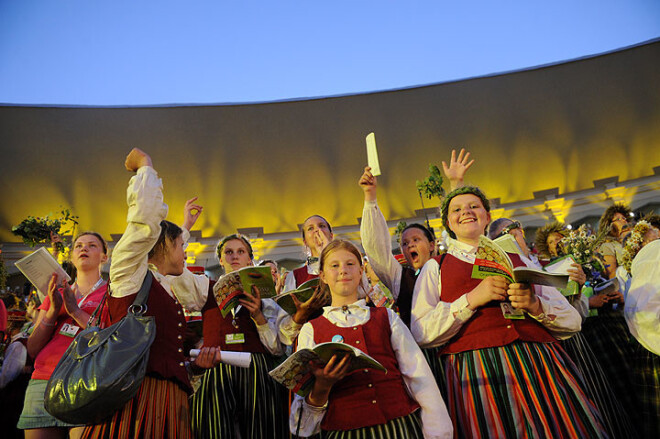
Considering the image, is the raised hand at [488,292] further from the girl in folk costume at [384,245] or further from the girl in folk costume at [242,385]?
the girl in folk costume at [242,385]

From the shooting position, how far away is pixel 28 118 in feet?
40.7

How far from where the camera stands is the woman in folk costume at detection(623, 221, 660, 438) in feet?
7.91

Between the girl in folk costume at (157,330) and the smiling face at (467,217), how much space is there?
145 centimetres

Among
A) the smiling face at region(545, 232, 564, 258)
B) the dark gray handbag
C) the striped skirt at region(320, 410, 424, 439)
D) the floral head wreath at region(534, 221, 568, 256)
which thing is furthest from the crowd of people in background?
the floral head wreath at region(534, 221, 568, 256)

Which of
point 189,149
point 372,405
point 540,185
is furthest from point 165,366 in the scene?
point 540,185

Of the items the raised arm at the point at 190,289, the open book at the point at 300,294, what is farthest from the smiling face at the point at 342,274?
the raised arm at the point at 190,289

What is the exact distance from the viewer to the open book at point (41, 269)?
240cm

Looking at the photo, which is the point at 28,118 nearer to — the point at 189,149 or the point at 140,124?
the point at 140,124

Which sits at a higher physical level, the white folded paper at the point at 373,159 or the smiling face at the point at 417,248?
the white folded paper at the point at 373,159

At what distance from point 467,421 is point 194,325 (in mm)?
1726

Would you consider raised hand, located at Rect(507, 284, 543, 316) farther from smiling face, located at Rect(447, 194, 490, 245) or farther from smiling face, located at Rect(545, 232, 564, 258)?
smiling face, located at Rect(545, 232, 564, 258)

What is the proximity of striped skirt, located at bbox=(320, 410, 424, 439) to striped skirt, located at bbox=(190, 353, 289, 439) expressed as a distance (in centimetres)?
92

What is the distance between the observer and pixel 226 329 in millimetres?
2652

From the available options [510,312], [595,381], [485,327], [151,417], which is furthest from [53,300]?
[595,381]
